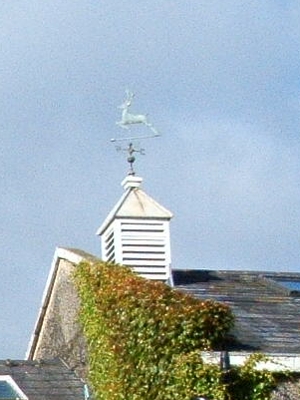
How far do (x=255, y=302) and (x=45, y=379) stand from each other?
380 cm

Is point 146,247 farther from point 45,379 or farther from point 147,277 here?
point 45,379

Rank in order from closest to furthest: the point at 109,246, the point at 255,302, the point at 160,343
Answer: the point at 160,343, the point at 255,302, the point at 109,246

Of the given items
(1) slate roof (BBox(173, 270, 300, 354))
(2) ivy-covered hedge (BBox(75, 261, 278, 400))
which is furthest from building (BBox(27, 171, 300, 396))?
(2) ivy-covered hedge (BBox(75, 261, 278, 400))

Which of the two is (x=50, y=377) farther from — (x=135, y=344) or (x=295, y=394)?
(x=295, y=394)

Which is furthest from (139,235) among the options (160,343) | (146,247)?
(160,343)

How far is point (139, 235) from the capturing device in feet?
84.4

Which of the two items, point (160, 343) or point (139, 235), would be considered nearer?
point (160, 343)

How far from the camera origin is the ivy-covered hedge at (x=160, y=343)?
70.2 ft

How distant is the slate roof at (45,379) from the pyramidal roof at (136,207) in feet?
8.68

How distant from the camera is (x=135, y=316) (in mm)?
22328

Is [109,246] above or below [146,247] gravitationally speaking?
above

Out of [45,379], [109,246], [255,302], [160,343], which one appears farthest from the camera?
[109,246]

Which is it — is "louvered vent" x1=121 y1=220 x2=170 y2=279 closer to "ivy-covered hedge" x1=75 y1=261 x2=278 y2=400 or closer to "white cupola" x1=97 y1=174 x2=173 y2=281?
"white cupola" x1=97 y1=174 x2=173 y2=281

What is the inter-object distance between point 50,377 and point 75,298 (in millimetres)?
1470
